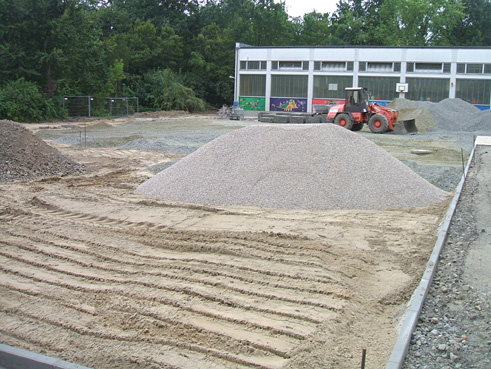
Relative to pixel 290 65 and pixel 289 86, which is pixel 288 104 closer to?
pixel 289 86

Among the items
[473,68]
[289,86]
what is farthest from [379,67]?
[289,86]

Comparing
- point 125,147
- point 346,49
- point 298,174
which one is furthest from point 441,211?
point 346,49

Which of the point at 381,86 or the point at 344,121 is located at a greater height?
the point at 381,86

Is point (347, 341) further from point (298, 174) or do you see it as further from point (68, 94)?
point (68, 94)

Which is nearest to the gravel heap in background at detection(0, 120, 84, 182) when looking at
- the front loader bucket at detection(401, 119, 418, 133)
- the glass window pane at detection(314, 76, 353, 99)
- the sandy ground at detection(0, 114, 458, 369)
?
the sandy ground at detection(0, 114, 458, 369)

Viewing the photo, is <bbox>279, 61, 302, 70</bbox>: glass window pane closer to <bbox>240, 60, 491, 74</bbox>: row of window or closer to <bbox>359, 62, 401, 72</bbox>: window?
<bbox>240, 60, 491, 74</bbox>: row of window

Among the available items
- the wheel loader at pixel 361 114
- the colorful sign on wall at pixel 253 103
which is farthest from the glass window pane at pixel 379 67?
the wheel loader at pixel 361 114

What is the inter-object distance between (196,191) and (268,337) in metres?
6.70

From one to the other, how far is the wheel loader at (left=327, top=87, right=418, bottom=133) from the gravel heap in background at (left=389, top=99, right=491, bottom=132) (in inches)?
183

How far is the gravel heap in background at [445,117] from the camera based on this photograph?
1364 inches

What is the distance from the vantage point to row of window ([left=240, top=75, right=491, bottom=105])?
51.4 metres

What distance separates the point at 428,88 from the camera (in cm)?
5284

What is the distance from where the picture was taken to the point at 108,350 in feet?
16.3

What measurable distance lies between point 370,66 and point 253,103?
12.9m
